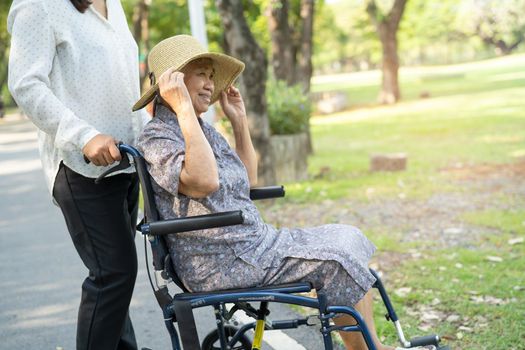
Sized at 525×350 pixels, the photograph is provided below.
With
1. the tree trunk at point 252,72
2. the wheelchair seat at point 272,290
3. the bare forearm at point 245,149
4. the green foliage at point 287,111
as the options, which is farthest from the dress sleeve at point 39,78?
the green foliage at point 287,111

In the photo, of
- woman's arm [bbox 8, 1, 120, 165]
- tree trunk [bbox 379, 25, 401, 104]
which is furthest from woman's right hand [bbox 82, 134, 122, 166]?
tree trunk [bbox 379, 25, 401, 104]

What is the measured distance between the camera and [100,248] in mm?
3072

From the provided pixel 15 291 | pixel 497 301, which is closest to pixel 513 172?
pixel 497 301

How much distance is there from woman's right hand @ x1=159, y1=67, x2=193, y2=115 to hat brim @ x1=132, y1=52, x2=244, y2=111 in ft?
0.29

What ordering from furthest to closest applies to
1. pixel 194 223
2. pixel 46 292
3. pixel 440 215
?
pixel 440 215 → pixel 46 292 → pixel 194 223

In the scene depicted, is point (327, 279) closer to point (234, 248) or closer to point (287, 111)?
point (234, 248)

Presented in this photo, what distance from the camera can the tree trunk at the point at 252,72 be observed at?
28.1ft

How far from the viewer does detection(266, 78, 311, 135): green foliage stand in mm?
10523

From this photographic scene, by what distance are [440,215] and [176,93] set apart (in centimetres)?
532

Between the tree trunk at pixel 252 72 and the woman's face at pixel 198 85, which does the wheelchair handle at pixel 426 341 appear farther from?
the tree trunk at pixel 252 72

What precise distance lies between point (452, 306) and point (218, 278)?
222cm

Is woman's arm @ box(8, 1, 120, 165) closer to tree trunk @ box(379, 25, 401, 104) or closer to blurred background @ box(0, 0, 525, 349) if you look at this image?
blurred background @ box(0, 0, 525, 349)

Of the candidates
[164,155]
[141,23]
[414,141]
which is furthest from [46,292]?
[141,23]

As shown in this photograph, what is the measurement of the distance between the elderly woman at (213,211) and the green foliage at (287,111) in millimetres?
7290
